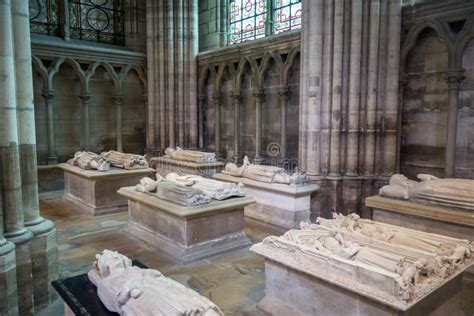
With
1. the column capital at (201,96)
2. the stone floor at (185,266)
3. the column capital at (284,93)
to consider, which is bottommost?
the stone floor at (185,266)

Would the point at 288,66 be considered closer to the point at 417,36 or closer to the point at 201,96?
the point at 417,36

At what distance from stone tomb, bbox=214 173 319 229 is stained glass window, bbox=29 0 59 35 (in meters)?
6.69

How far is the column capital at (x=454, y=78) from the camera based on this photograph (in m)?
5.62

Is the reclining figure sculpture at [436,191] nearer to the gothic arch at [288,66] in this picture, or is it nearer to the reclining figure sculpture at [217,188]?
the reclining figure sculpture at [217,188]

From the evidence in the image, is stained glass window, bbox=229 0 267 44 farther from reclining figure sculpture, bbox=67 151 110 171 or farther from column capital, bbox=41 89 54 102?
reclining figure sculpture, bbox=67 151 110 171

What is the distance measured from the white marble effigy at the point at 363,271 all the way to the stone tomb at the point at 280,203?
2.19m

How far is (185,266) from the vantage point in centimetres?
443

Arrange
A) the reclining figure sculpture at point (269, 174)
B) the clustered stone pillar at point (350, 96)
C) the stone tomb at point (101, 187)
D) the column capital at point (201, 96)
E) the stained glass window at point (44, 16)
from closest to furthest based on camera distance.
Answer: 1. the reclining figure sculpture at point (269, 174)
2. the clustered stone pillar at point (350, 96)
3. the stone tomb at point (101, 187)
4. the stained glass window at point (44, 16)
5. the column capital at point (201, 96)

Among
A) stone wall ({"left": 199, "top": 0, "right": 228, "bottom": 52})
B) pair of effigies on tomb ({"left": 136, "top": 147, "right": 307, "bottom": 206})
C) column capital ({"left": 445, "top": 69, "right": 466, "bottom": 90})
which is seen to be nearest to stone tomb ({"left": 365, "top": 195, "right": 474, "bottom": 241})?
pair of effigies on tomb ({"left": 136, "top": 147, "right": 307, "bottom": 206})

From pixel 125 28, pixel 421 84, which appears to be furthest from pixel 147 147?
pixel 421 84

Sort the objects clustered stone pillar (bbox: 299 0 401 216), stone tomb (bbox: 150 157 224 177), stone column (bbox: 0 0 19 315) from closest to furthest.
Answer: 1. stone column (bbox: 0 0 19 315)
2. clustered stone pillar (bbox: 299 0 401 216)
3. stone tomb (bbox: 150 157 224 177)

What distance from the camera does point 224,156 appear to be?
32.1ft

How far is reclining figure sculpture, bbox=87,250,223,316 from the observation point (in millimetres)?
2219

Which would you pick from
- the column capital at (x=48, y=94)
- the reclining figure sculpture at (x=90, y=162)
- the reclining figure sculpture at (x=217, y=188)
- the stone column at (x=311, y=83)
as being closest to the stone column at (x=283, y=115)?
the stone column at (x=311, y=83)
